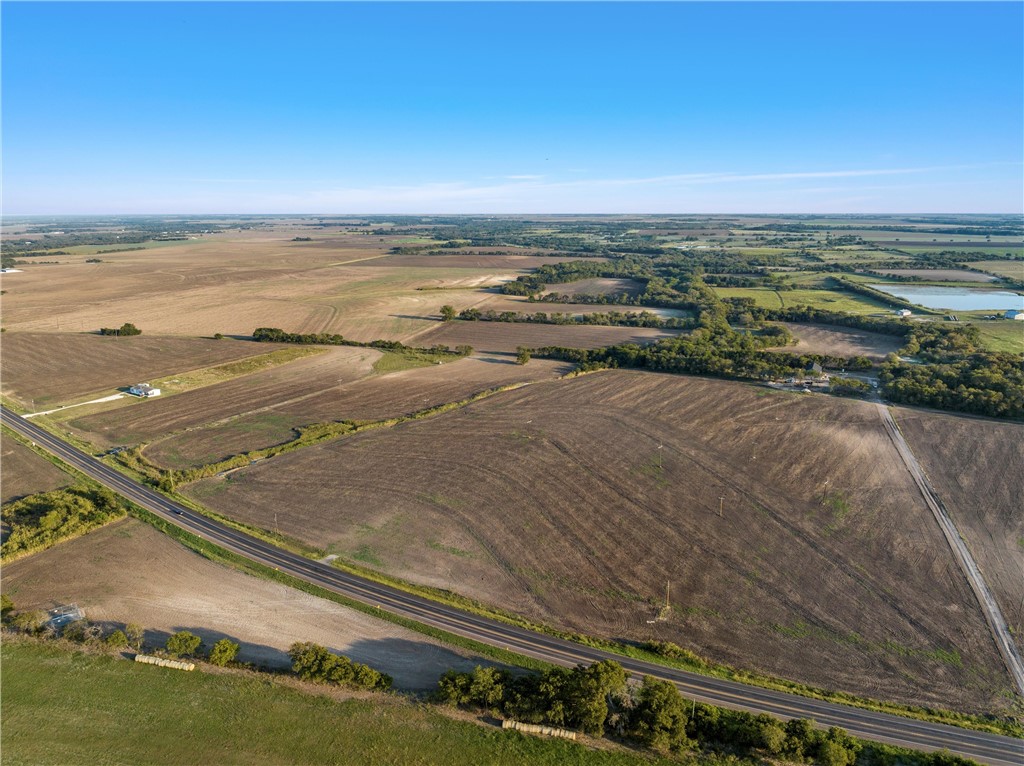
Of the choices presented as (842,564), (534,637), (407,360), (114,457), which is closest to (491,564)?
(534,637)

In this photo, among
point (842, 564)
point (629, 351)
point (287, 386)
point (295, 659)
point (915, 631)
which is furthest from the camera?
point (629, 351)

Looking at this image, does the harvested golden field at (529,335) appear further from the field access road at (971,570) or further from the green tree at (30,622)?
the green tree at (30,622)

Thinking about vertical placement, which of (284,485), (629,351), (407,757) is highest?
(629,351)

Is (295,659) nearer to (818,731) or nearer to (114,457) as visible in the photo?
(818,731)

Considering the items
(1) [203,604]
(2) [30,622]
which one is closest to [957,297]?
(1) [203,604]

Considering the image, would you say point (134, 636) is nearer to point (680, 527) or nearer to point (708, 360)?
point (680, 527)

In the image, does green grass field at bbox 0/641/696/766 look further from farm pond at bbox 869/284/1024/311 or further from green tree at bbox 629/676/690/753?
farm pond at bbox 869/284/1024/311
